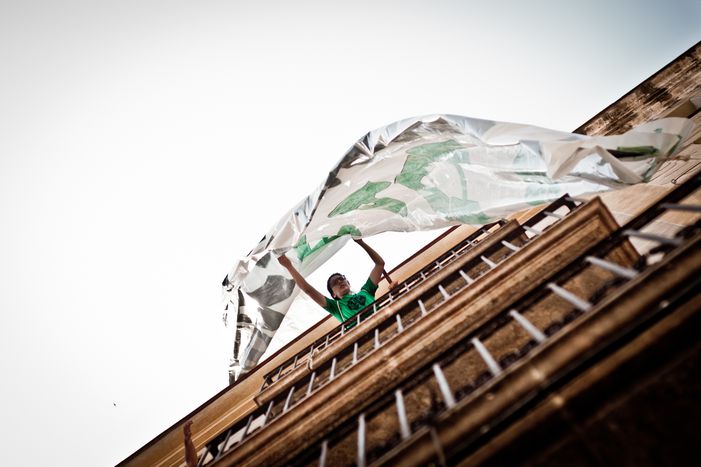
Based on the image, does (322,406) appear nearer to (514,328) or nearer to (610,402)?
(514,328)

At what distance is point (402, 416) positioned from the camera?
129cm

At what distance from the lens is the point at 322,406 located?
7.20ft

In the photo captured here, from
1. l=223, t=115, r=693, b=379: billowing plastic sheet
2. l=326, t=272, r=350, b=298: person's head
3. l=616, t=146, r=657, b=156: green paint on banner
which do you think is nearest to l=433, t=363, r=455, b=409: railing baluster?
l=223, t=115, r=693, b=379: billowing plastic sheet

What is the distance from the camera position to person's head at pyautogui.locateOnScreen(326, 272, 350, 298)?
485cm

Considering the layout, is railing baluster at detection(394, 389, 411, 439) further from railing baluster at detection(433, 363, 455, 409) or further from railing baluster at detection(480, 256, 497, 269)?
railing baluster at detection(480, 256, 497, 269)

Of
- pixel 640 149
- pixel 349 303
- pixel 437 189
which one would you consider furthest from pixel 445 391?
pixel 349 303

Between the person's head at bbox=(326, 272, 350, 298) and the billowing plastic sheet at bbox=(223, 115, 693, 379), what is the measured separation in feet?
3.92

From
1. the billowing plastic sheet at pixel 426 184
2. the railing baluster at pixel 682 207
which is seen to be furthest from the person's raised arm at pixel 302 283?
the railing baluster at pixel 682 207

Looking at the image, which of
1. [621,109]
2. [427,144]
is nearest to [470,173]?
[427,144]

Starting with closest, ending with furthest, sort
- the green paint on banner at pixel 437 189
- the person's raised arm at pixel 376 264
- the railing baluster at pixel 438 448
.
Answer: the railing baluster at pixel 438 448 → the green paint on banner at pixel 437 189 → the person's raised arm at pixel 376 264

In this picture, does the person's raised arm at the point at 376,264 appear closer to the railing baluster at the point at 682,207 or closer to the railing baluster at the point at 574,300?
the railing baluster at the point at 574,300

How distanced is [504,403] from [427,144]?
7.92ft

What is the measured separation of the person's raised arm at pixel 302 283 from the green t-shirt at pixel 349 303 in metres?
0.15

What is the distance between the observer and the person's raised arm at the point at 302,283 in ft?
11.7
